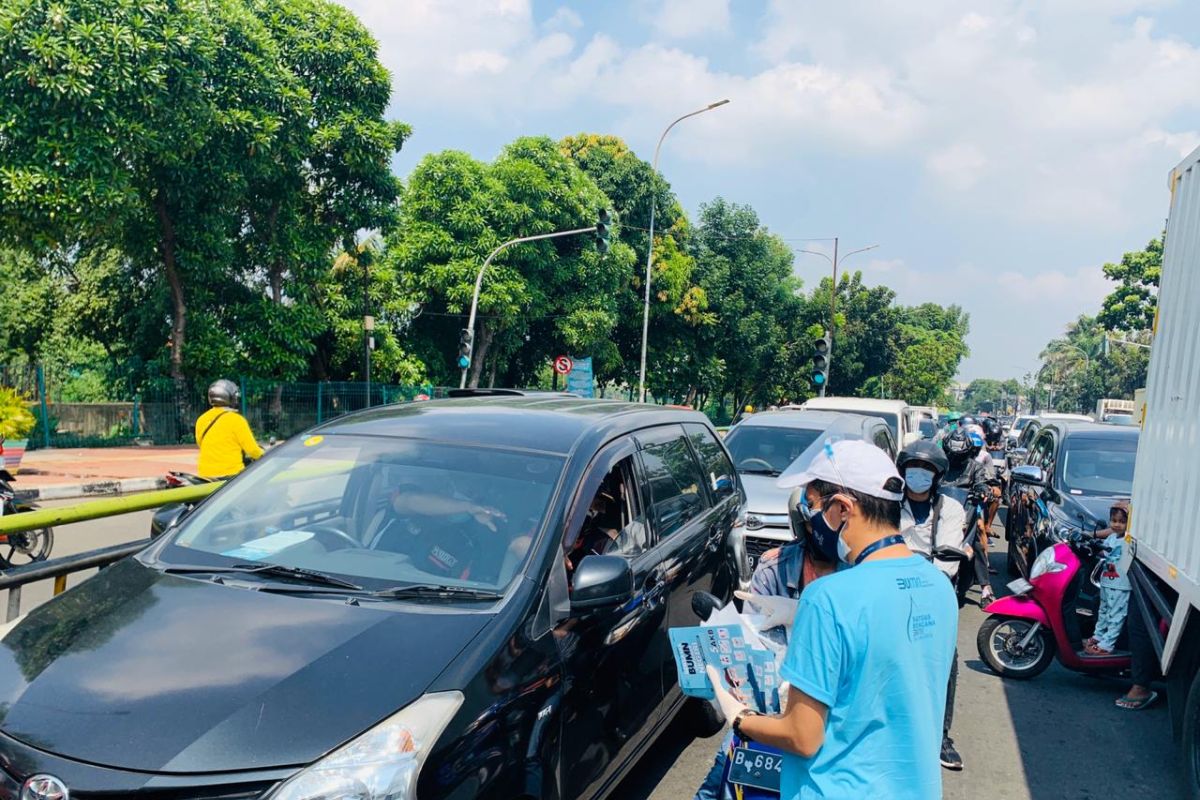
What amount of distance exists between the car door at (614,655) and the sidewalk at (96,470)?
1065 centimetres

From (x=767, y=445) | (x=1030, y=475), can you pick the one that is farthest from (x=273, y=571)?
(x=767, y=445)

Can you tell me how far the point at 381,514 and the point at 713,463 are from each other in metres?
2.33

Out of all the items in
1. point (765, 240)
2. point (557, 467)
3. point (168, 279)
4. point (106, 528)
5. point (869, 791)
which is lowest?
point (106, 528)

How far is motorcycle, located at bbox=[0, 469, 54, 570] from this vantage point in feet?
24.3

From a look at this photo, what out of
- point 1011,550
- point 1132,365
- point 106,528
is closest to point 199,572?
point 106,528

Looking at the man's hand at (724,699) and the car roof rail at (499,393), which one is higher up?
the car roof rail at (499,393)

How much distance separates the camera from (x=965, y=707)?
215 inches

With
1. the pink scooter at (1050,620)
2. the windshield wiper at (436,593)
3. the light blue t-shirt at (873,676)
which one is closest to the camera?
the light blue t-shirt at (873,676)

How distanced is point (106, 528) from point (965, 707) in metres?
9.33

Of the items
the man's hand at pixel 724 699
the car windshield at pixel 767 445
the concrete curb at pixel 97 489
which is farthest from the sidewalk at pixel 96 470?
the man's hand at pixel 724 699

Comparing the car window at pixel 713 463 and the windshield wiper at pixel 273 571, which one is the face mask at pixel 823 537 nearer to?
the windshield wiper at pixel 273 571

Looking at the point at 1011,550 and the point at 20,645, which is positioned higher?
the point at 20,645

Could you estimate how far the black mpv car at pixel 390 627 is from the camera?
6.79 ft

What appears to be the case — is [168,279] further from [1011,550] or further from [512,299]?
[1011,550]
